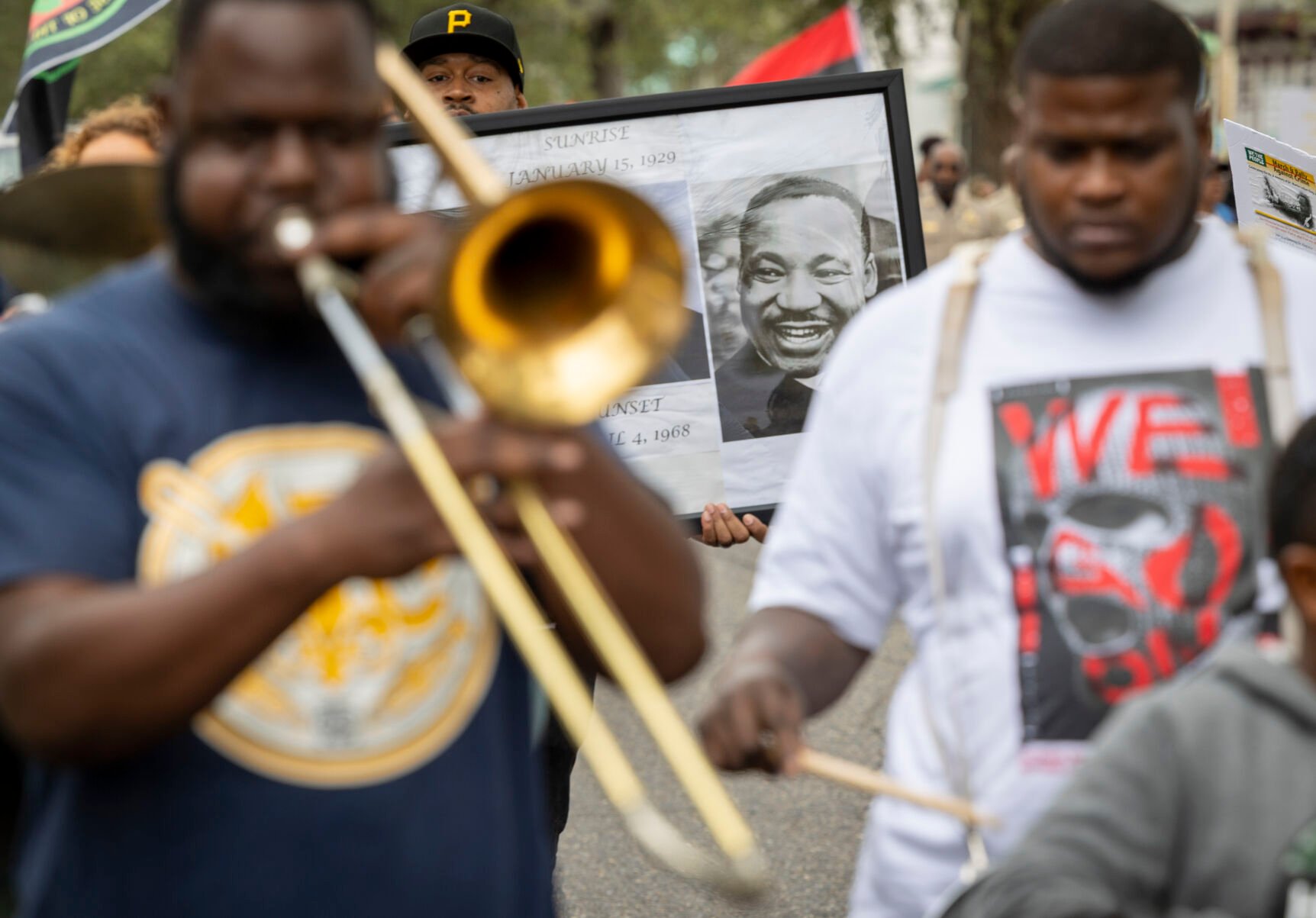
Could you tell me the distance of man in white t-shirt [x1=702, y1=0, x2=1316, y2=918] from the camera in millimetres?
2172

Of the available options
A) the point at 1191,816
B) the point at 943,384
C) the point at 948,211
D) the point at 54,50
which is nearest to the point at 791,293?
the point at 943,384

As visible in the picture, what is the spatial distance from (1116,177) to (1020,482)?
396 mm

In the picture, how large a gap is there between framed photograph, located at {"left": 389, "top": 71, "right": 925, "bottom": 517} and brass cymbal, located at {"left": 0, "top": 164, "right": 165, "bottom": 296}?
3.30 feet

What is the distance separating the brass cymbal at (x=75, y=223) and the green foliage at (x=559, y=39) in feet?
59.2

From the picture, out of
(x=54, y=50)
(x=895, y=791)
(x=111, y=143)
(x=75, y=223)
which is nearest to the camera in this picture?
(x=895, y=791)

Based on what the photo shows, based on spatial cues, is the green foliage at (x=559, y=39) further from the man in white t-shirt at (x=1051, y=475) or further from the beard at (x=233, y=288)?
the beard at (x=233, y=288)

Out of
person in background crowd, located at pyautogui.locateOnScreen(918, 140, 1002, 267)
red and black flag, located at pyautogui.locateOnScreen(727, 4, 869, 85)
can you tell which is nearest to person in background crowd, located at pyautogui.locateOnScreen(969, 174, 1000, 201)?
person in background crowd, located at pyautogui.locateOnScreen(918, 140, 1002, 267)

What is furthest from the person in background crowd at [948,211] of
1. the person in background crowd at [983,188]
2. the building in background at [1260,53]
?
the building in background at [1260,53]

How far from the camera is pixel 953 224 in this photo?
503 inches

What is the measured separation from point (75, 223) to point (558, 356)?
2018 mm

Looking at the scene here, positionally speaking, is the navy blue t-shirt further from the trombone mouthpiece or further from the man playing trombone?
the trombone mouthpiece

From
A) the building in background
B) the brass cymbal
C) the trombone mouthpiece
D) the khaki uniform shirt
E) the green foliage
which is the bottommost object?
the building in background

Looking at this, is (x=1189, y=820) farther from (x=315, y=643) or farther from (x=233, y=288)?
(x=233, y=288)

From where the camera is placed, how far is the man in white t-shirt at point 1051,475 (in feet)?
7.13
